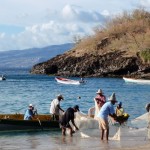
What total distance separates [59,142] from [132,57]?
104718 mm

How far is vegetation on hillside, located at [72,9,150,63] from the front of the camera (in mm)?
138625

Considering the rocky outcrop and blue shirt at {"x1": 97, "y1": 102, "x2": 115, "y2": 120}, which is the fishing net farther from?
the rocky outcrop

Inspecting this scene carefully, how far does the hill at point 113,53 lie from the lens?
125 meters

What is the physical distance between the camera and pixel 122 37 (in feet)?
477

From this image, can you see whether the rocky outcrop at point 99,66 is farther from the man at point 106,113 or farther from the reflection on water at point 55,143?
the man at point 106,113

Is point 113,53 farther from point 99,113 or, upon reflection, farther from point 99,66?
point 99,113

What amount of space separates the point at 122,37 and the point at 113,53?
38.0ft

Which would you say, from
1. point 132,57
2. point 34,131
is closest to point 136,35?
point 132,57

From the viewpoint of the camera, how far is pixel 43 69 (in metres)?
149

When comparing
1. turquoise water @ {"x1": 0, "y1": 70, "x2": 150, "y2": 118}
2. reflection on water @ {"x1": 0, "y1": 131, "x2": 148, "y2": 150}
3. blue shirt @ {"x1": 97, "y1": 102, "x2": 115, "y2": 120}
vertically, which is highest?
blue shirt @ {"x1": 97, "y1": 102, "x2": 115, "y2": 120}

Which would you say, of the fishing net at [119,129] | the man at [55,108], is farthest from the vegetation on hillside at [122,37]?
the fishing net at [119,129]

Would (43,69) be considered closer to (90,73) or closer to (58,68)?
(58,68)

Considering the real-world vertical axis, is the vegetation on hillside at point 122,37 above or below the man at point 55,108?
above

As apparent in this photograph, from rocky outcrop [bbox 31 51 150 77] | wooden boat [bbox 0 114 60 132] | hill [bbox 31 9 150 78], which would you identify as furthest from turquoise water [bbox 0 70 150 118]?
rocky outcrop [bbox 31 51 150 77]
